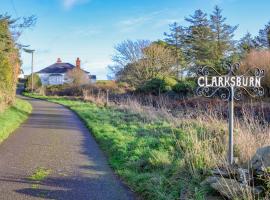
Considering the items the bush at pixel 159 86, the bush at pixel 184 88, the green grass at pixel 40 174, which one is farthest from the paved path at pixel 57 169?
the bush at pixel 159 86

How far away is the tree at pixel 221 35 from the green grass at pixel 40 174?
4565cm

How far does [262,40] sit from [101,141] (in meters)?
47.1

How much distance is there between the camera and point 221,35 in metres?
55.5

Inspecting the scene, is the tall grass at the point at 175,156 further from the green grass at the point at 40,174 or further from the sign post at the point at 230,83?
the green grass at the point at 40,174

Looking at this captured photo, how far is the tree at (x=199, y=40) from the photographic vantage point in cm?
5206

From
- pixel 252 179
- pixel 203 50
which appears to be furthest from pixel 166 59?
pixel 252 179

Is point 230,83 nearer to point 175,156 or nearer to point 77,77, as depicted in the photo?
point 175,156

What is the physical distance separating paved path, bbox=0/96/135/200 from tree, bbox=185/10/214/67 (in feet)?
133

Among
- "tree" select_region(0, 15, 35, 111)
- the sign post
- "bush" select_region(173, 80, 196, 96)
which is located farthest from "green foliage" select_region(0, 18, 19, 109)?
the sign post

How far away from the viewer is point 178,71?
4738 centimetres

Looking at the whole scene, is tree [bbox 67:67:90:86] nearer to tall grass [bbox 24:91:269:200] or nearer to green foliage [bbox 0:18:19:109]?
green foliage [bbox 0:18:19:109]

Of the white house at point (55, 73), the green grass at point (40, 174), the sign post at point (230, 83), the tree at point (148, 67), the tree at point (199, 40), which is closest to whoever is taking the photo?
the sign post at point (230, 83)

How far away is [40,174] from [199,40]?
49257 millimetres

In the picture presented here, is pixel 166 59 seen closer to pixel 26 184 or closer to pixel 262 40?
pixel 262 40
